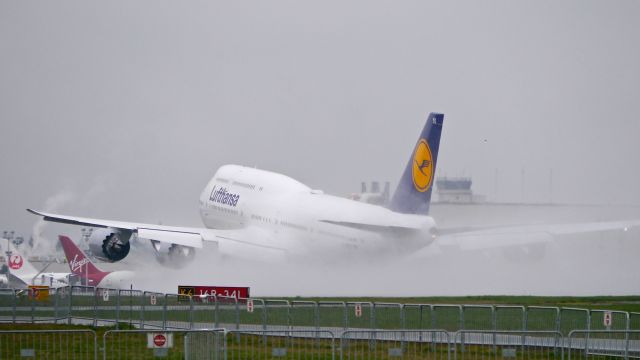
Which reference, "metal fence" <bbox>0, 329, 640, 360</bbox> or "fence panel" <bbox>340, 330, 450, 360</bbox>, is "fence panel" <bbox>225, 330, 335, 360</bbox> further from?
"fence panel" <bbox>340, 330, 450, 360</bbox>

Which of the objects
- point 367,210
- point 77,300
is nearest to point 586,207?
point 367,210

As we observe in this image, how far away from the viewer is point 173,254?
75875 mm

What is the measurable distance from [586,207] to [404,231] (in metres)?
22.1

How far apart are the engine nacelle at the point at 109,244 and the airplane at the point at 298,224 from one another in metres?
0.06

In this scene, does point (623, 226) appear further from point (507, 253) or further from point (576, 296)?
point (576, 296)

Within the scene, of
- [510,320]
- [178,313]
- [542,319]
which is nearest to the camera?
[542,319]

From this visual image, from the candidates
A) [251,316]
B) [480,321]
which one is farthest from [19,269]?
[480,321]

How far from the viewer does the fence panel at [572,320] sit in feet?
111

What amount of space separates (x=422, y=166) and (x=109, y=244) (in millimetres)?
20242

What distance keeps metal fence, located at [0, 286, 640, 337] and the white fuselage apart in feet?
81.9

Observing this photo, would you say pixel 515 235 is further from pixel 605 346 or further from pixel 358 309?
pixel 605 346

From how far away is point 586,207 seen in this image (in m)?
83.9

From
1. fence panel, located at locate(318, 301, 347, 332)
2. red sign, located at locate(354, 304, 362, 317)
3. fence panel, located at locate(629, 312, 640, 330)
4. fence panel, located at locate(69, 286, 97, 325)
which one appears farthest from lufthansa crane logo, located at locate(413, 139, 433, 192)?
red sign, located at locate(354, 304, 362, 317)

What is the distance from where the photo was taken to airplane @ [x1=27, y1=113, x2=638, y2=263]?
68000 millimetres
